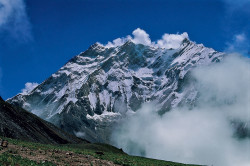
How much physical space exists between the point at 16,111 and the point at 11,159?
118098 millimetres

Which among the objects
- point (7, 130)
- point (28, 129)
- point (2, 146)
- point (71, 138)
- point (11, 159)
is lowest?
point (11, 159)

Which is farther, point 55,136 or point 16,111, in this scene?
point 55,136

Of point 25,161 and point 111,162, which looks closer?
point 25,161

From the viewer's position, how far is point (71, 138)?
18912 cm

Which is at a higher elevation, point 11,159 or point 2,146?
point 2,146

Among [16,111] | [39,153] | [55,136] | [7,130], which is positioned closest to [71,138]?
[55,136]

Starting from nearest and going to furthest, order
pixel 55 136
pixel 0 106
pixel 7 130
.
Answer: pixel 7 130 < pixel 0 106 < pixel 55 136

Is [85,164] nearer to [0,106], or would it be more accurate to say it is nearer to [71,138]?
[0,106]

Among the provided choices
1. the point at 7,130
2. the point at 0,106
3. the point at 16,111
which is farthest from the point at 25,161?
the point at 16,111

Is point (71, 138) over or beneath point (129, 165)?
over

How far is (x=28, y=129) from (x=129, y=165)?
104263 mm

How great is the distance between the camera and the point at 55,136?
529 feet

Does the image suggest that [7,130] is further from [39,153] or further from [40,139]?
[39,153]

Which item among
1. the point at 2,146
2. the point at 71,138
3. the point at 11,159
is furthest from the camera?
the point at 71,138
